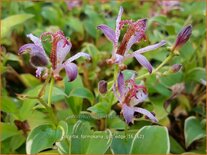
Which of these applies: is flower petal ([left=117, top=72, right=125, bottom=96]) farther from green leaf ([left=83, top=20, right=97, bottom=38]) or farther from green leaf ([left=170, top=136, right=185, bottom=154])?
green leaf ([left=83, top=20, right=97, bottom=38])

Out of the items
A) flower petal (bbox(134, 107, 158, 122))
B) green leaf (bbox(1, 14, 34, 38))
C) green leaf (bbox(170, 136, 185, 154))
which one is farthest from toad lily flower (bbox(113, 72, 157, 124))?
green leaf (bbox(1, 14, 34, 38))

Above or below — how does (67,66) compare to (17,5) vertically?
below

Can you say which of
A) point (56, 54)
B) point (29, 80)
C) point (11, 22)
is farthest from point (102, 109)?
point (11, 22)

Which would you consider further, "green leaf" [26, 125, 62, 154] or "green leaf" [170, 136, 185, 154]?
"green leaf" [170, 136, 185, 154]

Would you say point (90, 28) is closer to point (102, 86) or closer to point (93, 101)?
point (93, 101)

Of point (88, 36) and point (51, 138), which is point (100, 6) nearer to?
point (88, 36)

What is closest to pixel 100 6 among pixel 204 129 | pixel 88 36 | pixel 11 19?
pixel 88 36
